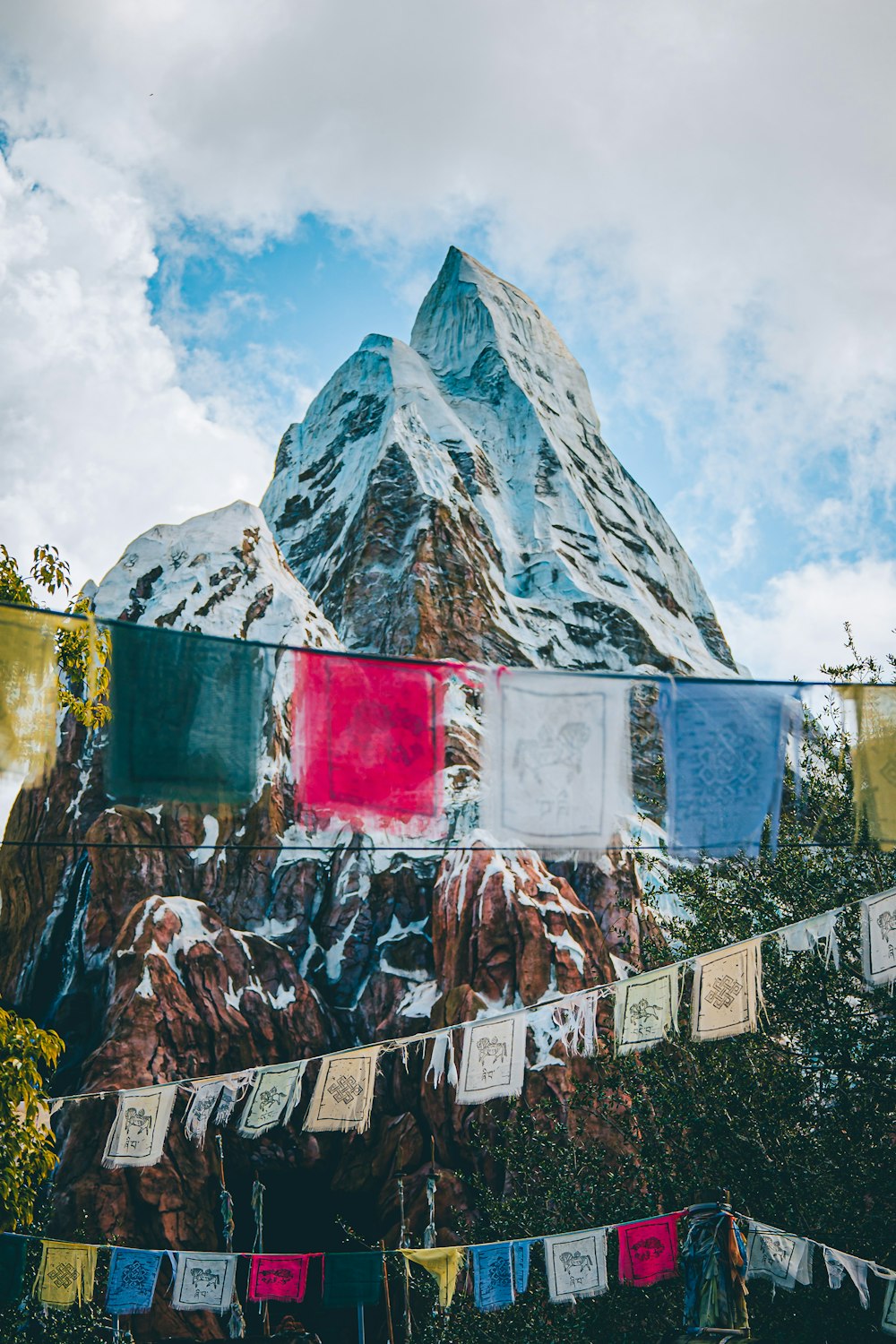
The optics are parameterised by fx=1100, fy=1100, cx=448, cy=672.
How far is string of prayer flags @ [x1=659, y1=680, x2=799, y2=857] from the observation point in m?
7.93

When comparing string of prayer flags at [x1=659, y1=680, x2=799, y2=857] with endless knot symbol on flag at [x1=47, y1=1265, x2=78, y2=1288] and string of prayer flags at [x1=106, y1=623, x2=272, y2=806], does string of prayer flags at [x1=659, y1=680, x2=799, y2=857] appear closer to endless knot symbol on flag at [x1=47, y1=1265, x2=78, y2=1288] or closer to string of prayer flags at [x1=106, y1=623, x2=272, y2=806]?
string of prayer flags at [x1=106, y1=623, x2=272, y2=806]

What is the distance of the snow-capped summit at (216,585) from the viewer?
2980cm

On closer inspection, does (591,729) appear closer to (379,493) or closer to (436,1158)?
(436,1158)

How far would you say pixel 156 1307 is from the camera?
18.7m

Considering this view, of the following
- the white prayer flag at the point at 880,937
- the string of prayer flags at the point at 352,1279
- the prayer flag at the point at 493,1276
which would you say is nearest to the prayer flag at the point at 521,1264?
the prayer flag at the point at 493,1276

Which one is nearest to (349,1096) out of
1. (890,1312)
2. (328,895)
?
(890,1312)

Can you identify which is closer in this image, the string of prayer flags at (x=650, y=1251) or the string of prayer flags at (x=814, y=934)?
the string of prayer flags at (x=814, y=934)

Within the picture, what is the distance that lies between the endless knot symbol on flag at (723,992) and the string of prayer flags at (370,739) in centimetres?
272

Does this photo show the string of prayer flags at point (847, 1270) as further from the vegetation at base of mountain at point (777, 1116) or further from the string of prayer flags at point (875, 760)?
the string of prayer flags at point (875, 760)

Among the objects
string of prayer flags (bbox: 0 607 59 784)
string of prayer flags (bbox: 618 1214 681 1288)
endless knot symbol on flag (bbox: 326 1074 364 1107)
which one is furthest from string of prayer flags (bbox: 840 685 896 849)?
endless knot symbol on flag (bbox: 326 1074 364 1107)

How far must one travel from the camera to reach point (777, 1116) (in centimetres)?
1120

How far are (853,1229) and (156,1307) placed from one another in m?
13.3

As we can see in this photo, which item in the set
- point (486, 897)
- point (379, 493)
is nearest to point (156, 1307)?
point (486, 897)

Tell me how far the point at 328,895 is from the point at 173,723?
20474mm
